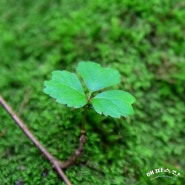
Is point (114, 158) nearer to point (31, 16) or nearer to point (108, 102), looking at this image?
point (108, 102)

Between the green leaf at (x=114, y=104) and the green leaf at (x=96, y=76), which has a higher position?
the green leaf at (x=96, y=76)

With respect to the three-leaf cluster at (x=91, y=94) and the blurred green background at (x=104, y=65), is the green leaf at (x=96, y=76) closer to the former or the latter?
the three-leaf cluster at (x=91, y=94)

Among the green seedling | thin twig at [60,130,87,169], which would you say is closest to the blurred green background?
thin twig at [60,130,87,169]

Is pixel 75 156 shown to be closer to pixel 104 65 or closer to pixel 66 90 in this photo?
pixel 66 90

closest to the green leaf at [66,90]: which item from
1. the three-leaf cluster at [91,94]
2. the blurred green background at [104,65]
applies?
the three-leaf cluster at [91,94]

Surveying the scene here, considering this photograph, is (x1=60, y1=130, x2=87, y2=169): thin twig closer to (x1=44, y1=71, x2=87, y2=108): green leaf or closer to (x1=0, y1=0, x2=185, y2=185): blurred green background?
(x1=0, y1=0, x2=185, y2=185): blurred green background

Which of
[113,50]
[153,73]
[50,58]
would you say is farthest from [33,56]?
[153,73]

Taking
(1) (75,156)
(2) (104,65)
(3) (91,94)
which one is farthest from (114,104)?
(2) (104,65)
